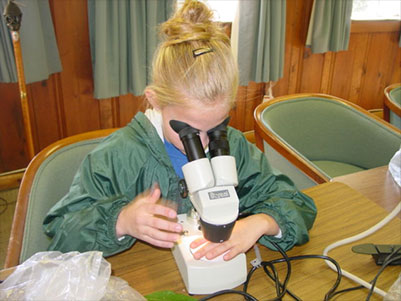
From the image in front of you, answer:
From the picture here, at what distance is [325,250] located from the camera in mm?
860

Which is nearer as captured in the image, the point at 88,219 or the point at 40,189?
the point at 88,219

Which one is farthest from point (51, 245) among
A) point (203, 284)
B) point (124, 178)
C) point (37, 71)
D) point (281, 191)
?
point (37, 71)

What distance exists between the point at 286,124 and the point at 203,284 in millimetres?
1142

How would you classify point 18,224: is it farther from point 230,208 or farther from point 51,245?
point 230,208

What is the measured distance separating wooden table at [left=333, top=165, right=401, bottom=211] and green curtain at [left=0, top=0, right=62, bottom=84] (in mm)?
1673

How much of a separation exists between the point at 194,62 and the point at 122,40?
5.13 feet

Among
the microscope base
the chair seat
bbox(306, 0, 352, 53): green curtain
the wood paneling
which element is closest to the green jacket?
the microscope base

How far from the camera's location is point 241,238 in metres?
0.82

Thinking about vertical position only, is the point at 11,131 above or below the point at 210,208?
below

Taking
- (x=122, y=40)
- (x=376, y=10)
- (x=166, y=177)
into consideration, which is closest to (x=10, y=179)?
(x=122, y=40)

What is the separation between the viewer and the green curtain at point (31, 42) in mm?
1974

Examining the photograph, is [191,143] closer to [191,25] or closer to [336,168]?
[191,25]

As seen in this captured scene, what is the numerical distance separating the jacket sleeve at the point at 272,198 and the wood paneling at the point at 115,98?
428mm

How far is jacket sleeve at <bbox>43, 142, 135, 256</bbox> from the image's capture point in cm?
83
